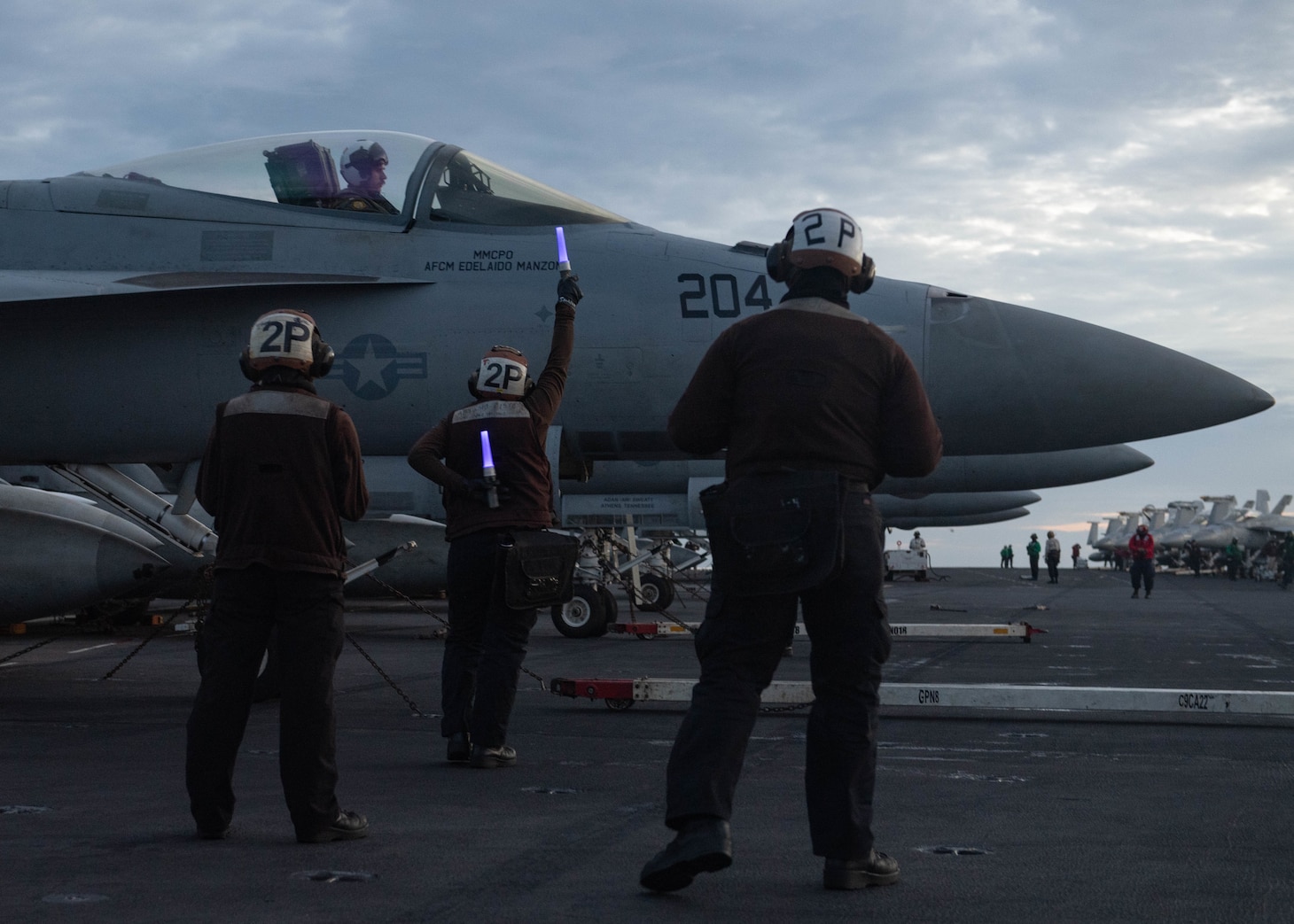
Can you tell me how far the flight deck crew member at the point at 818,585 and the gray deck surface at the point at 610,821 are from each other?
0.20 m

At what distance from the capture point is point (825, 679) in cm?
353

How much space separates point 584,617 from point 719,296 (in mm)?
7921

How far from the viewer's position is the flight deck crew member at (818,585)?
338cm

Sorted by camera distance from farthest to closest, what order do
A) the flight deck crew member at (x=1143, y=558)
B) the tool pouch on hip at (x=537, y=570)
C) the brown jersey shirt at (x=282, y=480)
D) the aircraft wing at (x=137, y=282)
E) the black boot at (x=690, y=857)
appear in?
the flight deck crew member at (x=1143, y=558) < the aircraft wing at (x=137, y=282) < the tool pouch on hip at (x=537, y=570) < the brown jersey shirt at (x=282, y=480) < the black boot at (x=690, y=857)

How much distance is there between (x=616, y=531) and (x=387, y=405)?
1119 cm

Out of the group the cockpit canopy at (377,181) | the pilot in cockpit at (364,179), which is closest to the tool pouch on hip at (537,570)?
the cockpit canopy at (377,181)

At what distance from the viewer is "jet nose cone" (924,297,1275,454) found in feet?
23.0

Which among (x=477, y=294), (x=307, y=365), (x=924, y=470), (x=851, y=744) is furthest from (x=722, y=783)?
(x=477, y=294)

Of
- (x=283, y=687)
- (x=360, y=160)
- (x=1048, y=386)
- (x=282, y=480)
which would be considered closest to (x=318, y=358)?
(x=282, y=480)

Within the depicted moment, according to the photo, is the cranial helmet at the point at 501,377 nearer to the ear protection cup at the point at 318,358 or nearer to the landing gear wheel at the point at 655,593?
the ear protection cup at the point at 318,358

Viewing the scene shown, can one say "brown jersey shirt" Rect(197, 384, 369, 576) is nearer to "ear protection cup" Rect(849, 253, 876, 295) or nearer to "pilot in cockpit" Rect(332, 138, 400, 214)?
"ear protection cup" Rect(849, 253, 876, 295)

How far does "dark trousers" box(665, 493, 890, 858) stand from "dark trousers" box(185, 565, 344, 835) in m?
1.24

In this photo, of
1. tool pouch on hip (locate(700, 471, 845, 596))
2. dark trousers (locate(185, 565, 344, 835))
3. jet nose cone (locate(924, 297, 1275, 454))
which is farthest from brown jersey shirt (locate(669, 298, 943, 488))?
jet nose cone (locate(924, 297, 1275, 454))

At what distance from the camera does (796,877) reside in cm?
353
